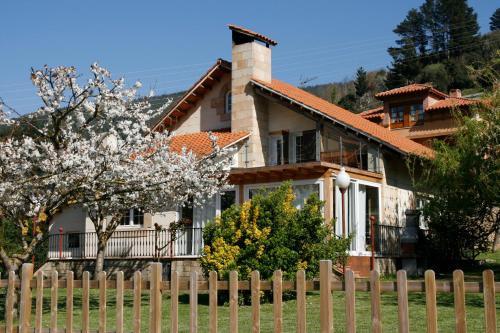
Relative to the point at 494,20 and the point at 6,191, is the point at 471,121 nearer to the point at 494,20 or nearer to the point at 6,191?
Answer: the point at 6,191

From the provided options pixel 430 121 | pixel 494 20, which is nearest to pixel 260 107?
pixel 430 121

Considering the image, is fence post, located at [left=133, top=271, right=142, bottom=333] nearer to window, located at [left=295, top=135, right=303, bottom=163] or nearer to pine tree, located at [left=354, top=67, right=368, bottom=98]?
window, located at [left=295, top=135, right=303, bottom=163]

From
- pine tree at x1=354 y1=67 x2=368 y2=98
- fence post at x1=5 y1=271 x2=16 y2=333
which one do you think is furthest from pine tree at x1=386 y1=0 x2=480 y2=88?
fence post at x1=5 y1=271 x2=16 y2=333

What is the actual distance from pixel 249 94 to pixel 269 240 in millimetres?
11551

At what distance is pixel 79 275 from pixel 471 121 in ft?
47.7

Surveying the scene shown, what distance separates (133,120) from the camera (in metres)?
14.4

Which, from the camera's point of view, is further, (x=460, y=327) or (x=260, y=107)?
(x=260, y=107)

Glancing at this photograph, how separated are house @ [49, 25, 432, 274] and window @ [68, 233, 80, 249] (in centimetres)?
4

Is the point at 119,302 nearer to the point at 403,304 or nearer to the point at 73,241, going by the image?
the point at 403,304

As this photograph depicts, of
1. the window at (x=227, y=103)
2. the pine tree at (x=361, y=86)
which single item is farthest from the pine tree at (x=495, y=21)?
the window at (x=227, y=103)

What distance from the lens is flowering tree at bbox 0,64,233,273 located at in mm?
11562

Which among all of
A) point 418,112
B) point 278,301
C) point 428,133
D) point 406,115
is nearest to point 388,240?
point 428,133

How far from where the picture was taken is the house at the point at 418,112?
33.6 m

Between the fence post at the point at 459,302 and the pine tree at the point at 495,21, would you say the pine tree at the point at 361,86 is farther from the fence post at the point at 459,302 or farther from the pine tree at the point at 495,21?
the fence post at the point at 459,302
